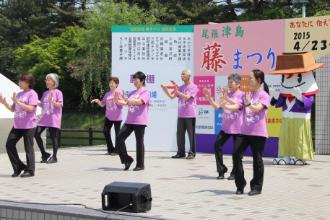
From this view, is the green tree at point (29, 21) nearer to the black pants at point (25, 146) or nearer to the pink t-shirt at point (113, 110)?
the pink t-shirt at point (113, 110)

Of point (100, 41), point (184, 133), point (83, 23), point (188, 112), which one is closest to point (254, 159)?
point (188, 112)

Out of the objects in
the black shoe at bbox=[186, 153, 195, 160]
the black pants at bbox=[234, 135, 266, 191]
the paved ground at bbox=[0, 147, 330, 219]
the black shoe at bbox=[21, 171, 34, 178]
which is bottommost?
the paved ground at bbox=[0, 147, 330, 219]

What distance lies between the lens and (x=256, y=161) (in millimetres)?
7336

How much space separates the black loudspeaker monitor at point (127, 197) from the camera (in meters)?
6.11

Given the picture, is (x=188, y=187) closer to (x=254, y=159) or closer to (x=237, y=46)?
(x=254, y=159)

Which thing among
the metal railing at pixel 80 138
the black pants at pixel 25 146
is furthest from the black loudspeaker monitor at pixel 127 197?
the metal railing at pixel 80 138

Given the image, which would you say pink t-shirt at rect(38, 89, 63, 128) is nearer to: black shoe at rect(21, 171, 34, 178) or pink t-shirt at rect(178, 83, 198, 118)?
black shoe at rect(21, 171, 34, 178)

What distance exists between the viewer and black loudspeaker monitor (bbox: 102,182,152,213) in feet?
20.0

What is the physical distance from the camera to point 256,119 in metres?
7.34

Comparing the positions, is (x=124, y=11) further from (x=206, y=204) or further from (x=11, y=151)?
(x=206, y=204)

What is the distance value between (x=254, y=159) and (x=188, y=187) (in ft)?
3.94

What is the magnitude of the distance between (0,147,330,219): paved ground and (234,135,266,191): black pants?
19cm

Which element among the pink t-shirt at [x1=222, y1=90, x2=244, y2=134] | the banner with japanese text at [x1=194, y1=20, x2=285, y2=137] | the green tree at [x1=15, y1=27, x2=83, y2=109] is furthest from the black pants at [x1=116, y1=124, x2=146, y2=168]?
the green tree at [x1=15, y1=27, x2=83, y2=109]

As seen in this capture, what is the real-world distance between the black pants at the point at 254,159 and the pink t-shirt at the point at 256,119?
0.26ft
